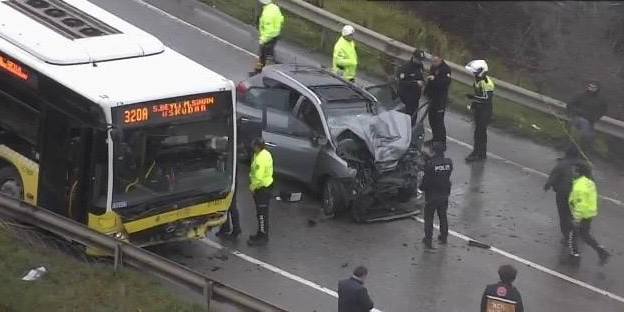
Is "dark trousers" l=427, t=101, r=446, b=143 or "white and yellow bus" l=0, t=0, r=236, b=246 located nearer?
"white and yellow bus" l=0, t=0, r=236, b=246

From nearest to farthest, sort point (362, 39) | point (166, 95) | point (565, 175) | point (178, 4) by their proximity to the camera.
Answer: point (166, 95) < point (565, 175) < point (362, 39) < point (178, 4)

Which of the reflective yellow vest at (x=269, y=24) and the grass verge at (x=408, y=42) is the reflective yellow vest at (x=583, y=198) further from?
the reflective yellow vest at (x=269, y=24)

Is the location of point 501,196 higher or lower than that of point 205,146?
lower

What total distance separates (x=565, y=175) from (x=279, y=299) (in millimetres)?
4637

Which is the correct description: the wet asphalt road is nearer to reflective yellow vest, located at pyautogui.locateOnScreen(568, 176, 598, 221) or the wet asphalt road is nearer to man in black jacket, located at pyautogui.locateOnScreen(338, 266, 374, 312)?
reflective yellow vest, located at pyautogui.locateOnScreen(568, 176, 598, 221)

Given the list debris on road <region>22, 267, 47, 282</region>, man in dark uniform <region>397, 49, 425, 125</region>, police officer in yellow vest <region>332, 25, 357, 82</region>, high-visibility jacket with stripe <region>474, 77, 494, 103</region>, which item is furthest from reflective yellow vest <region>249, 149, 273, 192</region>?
high-visibility jacket with stripe <region>474, 77, 494, 103</region>

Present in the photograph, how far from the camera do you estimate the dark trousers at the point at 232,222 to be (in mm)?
14023

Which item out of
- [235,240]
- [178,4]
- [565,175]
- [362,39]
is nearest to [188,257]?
[235,240]

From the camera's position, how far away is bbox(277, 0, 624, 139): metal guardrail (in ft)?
60.6

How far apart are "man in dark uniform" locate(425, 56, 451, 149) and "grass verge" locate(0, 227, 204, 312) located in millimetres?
7655

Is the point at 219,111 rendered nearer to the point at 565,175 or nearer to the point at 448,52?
the point at 565,175

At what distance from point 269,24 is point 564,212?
295 inches

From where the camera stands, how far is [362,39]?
21.5 metres

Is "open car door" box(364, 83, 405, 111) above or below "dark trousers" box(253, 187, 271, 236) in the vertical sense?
above
